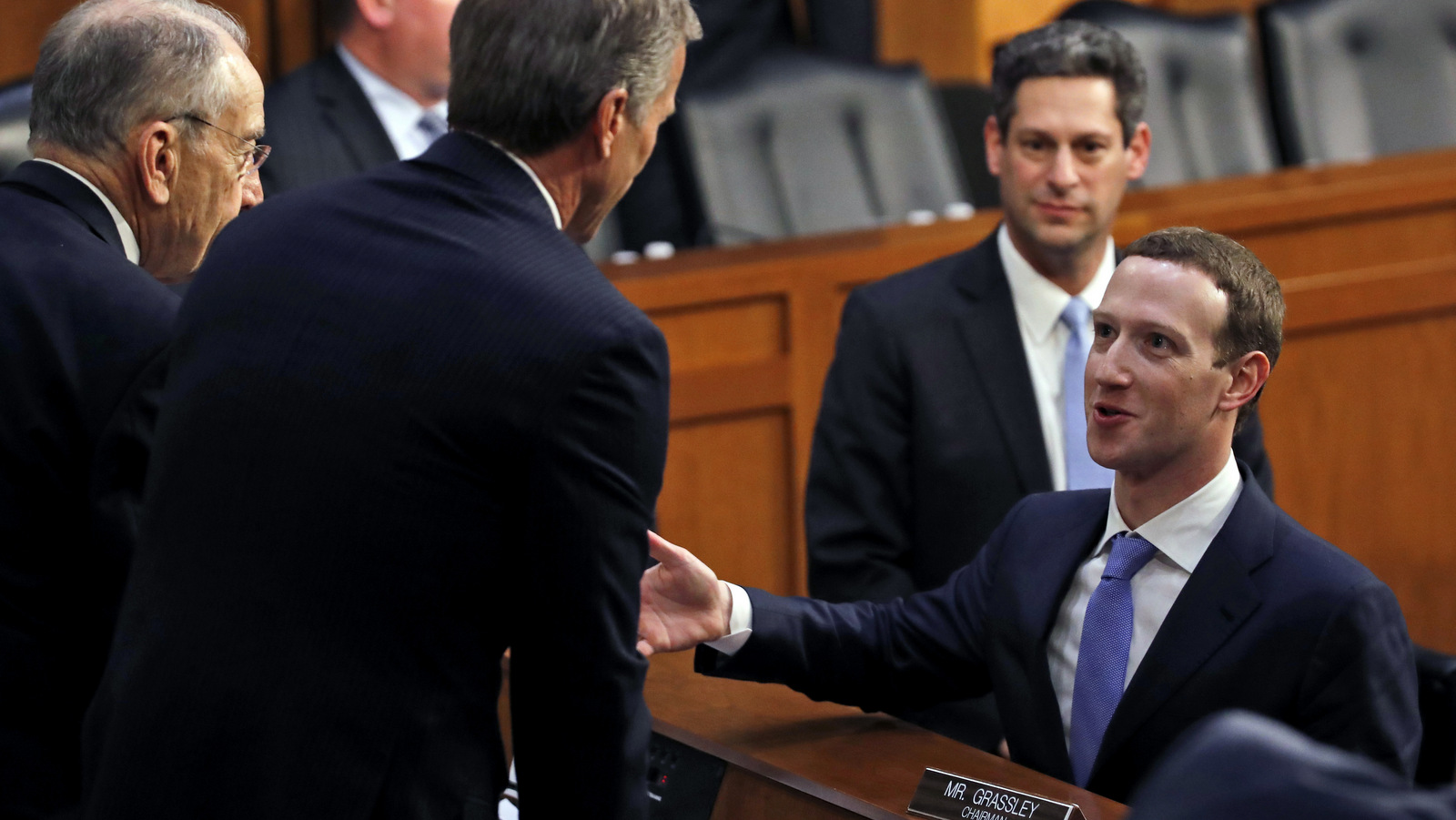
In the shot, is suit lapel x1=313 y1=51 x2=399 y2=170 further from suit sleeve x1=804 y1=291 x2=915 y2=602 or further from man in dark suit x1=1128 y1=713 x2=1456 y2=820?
man in dark suit x1=1128 y1=713 x2=1456 y2=820

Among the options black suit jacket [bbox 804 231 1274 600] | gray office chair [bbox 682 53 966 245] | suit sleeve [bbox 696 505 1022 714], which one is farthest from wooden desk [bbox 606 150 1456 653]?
suit sleeve [bbox 696 505 1022 714]

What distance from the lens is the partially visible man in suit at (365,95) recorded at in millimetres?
3074

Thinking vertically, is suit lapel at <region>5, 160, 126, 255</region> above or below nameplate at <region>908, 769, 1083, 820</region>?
above

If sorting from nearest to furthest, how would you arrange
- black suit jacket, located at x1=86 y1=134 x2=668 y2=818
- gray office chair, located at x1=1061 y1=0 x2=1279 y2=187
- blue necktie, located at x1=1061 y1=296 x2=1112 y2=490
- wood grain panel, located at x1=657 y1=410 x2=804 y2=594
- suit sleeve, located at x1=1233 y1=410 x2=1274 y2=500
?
1. black suit jacket, located at x1=86 y1=134 x2=668 y2=818
2. suit sleeve, located at x1=1233 y1=410 x2=1274 y2=500
3. blue necktie, located at x1=1061 y1=296 x2=1112 y2=490
4. wood grain panel, located at x1=657 y1=410 x2=804 y2=594
5. gray office chair, located at x1=1061 y1=0 x2=1279 y2=187

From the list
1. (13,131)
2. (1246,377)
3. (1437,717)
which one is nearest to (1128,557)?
(1246,377)

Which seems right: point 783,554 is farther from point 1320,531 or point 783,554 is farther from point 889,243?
point 1320,531

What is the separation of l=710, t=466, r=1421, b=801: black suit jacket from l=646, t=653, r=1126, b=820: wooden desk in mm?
47

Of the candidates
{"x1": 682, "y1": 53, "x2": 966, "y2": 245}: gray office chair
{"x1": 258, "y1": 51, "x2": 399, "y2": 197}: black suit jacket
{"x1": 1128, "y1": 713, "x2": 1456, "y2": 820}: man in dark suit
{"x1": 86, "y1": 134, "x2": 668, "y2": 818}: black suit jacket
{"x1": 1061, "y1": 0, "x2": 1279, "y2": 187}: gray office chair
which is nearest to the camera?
{"x1": 1128, "y1": 713, "x2": 1456, "y2": 820}: man in dark suit

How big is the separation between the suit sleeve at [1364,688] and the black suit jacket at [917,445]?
72 centimetres

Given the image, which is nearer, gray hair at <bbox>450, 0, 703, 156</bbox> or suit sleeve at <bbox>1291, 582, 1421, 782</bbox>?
gray hair at <bbox>450, 0, 703, 156</bbox>

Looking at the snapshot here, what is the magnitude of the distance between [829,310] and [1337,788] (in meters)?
2.43

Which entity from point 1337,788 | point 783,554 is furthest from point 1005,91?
point 1337,788

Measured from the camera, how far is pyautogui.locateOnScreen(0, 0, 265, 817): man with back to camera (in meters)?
1.36

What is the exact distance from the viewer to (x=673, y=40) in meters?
1.31
